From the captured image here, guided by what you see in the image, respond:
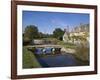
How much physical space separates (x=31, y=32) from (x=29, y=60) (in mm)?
281

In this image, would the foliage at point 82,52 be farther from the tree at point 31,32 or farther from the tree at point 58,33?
the tree at point 31,32

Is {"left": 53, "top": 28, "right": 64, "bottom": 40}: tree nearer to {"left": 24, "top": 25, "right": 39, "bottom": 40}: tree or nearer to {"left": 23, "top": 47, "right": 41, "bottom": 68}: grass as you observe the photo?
{"left": 24, "top": 25, "right": 39, "bottom": 40}: tree

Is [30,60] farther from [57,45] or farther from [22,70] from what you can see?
[57,45]

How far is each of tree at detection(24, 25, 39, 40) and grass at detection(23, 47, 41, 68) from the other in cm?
13

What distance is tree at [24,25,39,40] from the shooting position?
6.57 feet

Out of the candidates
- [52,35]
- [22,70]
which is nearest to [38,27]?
[52,35]

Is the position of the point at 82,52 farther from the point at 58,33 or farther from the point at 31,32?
the point at 31,32

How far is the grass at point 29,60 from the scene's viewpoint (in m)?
1.99

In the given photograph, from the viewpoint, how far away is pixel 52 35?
2.08m

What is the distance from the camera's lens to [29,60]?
6.59 feet

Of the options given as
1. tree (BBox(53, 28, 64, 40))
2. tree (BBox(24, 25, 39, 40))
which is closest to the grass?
tree (BBox(24, 25, 39, 40))

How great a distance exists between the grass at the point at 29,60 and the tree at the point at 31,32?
0.13 metres

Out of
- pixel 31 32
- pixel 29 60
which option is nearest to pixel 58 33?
pixel 31 32

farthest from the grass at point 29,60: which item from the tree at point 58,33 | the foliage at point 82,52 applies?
the foliage at point 82,52
